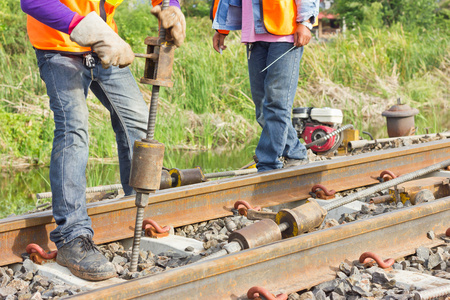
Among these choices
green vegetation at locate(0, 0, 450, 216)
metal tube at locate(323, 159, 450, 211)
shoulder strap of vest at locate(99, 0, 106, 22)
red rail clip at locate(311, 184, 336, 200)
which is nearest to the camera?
shoulder strap of vest at locate(99, 0, 106, 22)

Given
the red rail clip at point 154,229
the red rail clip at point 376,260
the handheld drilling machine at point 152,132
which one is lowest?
the red rail clip at point 154,229

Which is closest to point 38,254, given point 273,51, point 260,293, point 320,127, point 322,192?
point 260,293

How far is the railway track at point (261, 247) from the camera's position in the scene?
2.46m

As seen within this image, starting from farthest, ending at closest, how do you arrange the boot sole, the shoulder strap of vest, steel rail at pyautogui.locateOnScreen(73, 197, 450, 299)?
the shoulder strap of vest → the boot sole → steel rail at pyautogui.locateOnScreen(73, 197, 450, 299)

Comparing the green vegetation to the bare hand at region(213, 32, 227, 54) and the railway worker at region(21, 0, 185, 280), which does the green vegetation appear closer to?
the bare hand at region(213, 32, 227, 54)

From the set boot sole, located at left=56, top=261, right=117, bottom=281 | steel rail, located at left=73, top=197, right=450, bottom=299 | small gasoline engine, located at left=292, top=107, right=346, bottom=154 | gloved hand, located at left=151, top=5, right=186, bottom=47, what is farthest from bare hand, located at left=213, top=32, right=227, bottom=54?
boot sole, located at left=56, top=261, right=117, bottom=281

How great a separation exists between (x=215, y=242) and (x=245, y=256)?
85 centimetres

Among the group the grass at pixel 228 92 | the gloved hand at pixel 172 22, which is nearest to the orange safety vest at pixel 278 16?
the gloved hand at pixel 172 22

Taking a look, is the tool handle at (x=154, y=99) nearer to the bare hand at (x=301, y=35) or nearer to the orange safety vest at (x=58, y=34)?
the orange safety vest at (x=58, y=34)

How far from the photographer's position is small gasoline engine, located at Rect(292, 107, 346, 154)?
664 centimetres

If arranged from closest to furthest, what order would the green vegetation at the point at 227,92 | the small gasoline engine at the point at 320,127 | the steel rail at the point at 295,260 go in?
the steel rail at the point at 295,260 < the small gasoline engine at the point at 320,127 < the green vegetation at the point at 227,92

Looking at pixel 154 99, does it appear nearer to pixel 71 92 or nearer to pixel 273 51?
pixel 71 92

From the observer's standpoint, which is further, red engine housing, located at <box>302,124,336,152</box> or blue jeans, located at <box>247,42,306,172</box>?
red engine housing, located at <box>302,124,336,152</box>

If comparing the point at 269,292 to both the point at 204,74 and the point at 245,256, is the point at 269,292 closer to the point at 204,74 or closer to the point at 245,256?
the point at 245,256
